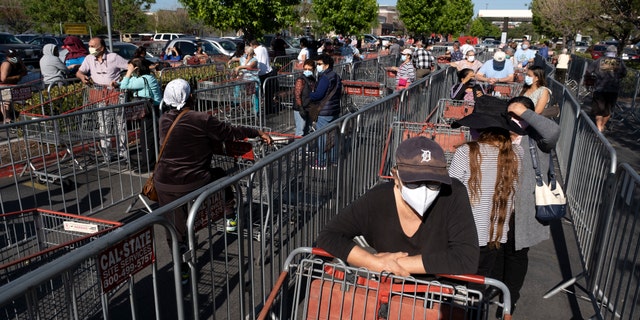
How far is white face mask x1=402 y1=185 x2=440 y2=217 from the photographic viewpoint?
8.32ft

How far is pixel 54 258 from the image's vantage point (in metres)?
3.75

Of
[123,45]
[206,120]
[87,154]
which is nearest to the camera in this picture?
[206,120]

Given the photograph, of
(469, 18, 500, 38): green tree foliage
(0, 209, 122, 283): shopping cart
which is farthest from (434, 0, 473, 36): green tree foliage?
(0, 209, 122, 283): shopping cart

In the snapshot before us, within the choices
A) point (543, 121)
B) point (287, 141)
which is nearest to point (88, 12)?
point (287, 141)

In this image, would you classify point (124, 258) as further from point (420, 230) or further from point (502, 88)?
point (502, 88)

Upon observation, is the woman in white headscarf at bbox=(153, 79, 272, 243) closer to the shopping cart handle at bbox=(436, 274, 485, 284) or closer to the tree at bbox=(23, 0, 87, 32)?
the shopping cart handle at bbox=(436, 274, 485, 284)

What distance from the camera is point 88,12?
1645 inches

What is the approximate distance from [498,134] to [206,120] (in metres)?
2.53

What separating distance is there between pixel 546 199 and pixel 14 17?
56135 millimetres

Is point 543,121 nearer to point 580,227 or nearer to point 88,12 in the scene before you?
point 580,227

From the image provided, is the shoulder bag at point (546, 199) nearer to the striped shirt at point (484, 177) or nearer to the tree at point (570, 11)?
the striped shirt at point (484, 177)

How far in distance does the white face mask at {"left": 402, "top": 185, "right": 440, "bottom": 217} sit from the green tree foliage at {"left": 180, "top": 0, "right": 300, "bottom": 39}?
59.0 ft

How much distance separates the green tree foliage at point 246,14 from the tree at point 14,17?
36176 mm

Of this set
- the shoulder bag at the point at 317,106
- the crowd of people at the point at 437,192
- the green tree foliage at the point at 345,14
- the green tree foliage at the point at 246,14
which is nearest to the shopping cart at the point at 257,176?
the crowd of people at the point at 437,192
